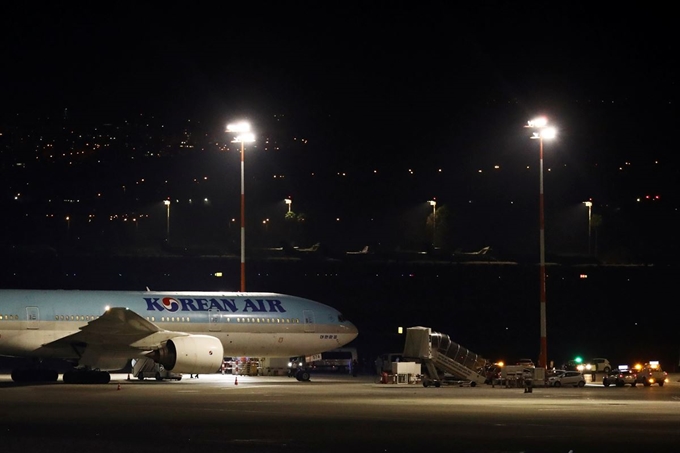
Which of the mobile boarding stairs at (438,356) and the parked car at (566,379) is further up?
the mobile boarding stairs at (438,356)

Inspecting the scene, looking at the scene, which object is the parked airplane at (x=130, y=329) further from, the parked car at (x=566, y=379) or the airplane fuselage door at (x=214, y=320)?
the parked car at (x=566, y=379)

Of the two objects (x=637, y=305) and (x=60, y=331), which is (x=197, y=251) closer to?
(x=637, y=305)

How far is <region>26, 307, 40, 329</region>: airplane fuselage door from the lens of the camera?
41250 mm

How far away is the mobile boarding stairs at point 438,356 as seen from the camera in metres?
44.1

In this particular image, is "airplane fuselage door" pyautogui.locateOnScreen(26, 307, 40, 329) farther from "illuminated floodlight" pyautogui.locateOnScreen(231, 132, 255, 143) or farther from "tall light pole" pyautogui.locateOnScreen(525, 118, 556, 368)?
"tall light pole" pyautogui.locateOnScreen(525, 118, 556, 368)

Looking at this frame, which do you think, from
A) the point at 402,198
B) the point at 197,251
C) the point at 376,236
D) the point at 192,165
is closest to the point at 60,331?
the point at 197,251

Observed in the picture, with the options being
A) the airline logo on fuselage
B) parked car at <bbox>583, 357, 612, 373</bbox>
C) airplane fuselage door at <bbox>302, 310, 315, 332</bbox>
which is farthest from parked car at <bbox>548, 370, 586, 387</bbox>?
the airline logo on fuselage

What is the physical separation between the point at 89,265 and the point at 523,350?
36.8 metres

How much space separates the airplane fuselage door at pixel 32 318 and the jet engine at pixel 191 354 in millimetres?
4277

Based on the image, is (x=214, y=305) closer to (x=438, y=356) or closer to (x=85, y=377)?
(x=85, y=377)

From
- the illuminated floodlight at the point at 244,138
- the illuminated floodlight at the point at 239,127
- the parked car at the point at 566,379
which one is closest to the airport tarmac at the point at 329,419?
the parked car at the point at 566,379

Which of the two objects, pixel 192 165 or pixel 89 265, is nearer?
pixel 89 265

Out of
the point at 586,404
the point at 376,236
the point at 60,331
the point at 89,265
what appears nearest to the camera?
the point at 586,404

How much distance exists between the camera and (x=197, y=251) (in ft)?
351
